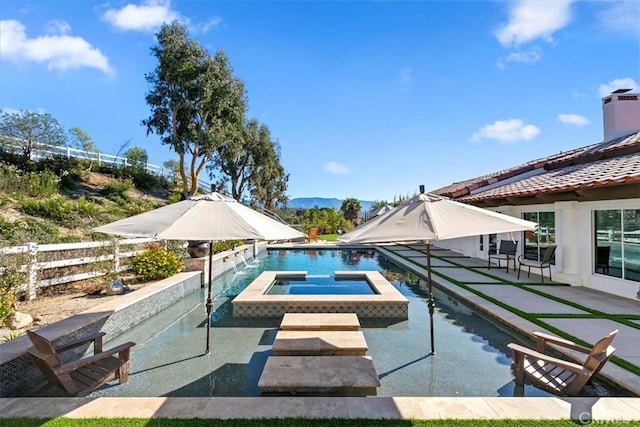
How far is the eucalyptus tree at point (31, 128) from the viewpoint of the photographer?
22.5m

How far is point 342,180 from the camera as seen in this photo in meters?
52.5

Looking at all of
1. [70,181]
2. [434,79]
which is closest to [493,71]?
[434,79]

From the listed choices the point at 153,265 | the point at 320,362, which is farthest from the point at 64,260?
the point at 320,362

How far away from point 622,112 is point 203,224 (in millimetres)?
16835

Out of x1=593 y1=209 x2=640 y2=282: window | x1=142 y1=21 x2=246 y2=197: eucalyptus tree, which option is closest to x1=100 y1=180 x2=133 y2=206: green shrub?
x1=142 y1=21 x2=246 y2=197: eucalyptus tree

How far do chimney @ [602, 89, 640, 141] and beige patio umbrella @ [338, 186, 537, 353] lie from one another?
42.8 ft

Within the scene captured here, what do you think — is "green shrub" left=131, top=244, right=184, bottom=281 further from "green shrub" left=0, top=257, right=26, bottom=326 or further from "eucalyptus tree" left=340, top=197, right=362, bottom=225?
"eucalyptus tree" left=340, top=197, right=362, bottom=225

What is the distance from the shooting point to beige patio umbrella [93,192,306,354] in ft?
13.4

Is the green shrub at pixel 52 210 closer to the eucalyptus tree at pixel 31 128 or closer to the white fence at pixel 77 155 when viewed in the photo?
the white fence at pixel 77 155

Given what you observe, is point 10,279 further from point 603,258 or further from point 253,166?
point 253,166

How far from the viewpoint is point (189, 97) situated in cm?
2105

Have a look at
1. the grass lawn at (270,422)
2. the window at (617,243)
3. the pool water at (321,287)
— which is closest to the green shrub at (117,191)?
the pool water at (321,287)

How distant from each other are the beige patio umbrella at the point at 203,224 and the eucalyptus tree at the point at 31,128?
78.3 ft

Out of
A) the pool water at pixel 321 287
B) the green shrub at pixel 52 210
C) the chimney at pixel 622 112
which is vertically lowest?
the pool water at pixel 321 287
